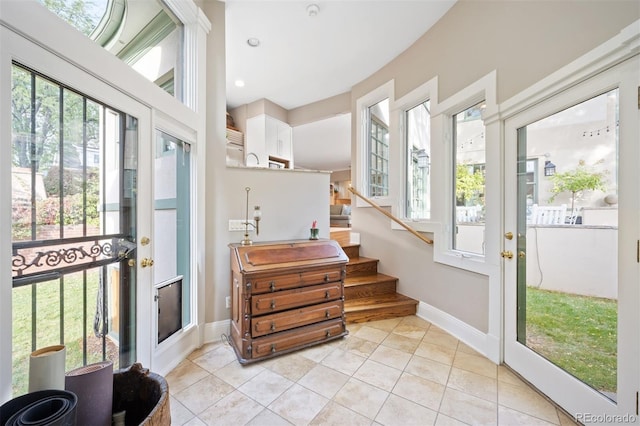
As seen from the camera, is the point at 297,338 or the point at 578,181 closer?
the point at 578,181

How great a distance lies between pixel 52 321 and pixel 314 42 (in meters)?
3.24

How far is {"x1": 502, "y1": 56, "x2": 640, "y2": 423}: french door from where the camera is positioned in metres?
1.25

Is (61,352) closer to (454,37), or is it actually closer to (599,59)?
(599,59)

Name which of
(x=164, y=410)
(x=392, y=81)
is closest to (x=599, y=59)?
(x=392, y=81)

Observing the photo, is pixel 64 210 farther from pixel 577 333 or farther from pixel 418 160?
pixel 418 160

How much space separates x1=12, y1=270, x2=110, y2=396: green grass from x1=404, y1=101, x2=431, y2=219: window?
297 centimetres

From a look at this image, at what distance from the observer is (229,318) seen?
2.42 meters

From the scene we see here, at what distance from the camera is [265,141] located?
176 inches

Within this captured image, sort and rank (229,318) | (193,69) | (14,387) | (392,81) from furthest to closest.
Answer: (392,81) → (229,318) → (193,69) → (14,387)

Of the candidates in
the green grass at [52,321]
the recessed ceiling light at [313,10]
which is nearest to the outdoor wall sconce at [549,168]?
the recessed ceiling light at [313,10]

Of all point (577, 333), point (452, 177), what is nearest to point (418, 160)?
point (452, 177)

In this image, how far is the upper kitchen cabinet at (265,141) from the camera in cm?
447

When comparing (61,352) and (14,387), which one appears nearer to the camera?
(61,352)

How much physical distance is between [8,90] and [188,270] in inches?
62.7
